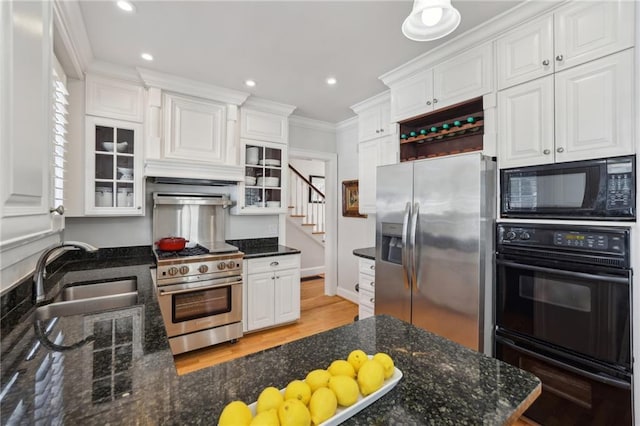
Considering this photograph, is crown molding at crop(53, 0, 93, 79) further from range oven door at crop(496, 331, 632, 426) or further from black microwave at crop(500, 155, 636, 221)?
range oven door at crop(496, 331, 632, 426)

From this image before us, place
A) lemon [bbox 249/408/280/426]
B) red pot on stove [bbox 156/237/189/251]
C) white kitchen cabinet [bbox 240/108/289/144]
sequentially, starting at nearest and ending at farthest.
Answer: lemon [bbox 249/408/280/426], red pot on stove [bbox 156/237/189/251], white kitchen cabinet [bbox 240/108/289/144]

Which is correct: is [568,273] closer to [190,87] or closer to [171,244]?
[171,244]

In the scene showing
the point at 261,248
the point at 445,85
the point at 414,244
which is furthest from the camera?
the point at 261,248

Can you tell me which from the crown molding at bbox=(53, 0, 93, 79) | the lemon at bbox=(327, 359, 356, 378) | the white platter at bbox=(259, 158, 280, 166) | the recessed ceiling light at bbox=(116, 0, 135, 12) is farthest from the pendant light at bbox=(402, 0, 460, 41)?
the white platter at bbox=(259, 158, 280, 166)

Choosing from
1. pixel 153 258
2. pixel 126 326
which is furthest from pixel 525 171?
pixel 153 258

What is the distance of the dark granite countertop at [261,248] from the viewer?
10.3 ft

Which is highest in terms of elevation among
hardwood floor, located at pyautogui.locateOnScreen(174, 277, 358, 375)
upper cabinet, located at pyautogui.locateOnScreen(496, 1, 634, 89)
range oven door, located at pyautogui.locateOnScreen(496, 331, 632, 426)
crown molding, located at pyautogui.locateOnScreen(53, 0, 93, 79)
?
crown molding, located at pyautogui.locateOnScreen(53, 0, 93, 79)

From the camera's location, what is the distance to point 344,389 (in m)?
0.64

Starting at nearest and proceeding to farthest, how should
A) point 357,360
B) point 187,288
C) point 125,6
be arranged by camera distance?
1. point 357,360
2. point 125,6
3. point 187,288

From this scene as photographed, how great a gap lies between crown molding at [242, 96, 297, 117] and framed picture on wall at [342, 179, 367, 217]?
4.42 feet

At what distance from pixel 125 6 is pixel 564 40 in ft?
8.90

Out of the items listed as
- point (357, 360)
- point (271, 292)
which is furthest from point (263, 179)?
point (357, 360)

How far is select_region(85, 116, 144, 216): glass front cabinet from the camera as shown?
2.55 metres

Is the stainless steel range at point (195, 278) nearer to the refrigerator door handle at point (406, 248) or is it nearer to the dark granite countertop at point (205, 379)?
the dark granite countertop at point (205, 379)
